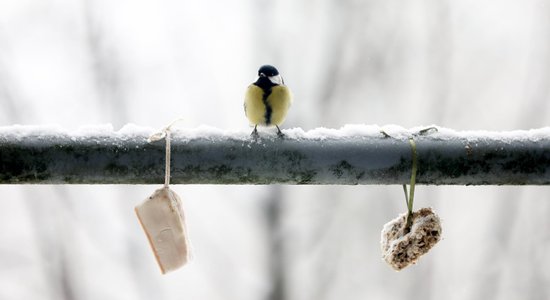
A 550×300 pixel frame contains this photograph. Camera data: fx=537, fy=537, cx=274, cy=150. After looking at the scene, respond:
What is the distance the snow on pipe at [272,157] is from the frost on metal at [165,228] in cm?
6

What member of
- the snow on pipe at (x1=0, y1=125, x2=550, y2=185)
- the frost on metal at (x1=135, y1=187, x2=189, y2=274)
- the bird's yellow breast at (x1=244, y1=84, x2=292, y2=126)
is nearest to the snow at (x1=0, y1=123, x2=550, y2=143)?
the snow on pipe at (x1=0, y1=125, x2=550, y2=185)

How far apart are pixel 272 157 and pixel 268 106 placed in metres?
0.78

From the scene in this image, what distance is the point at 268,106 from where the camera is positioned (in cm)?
159

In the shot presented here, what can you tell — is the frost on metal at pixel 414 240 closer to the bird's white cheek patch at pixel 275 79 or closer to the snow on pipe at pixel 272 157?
the snow on pipe at pixel 272 157

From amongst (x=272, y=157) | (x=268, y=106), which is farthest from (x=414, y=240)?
(x=268, y=106)

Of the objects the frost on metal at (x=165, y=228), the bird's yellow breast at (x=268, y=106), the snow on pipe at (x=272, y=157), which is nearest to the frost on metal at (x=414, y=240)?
the snow on pipe at (x=272, y=157)

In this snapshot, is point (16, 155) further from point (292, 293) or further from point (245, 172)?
point (292, 293)

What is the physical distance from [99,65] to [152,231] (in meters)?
5.37

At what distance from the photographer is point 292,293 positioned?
5.91m

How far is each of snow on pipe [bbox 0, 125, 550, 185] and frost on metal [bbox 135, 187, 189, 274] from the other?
0.06 metres

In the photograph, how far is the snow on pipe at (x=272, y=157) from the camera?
2.61 ft

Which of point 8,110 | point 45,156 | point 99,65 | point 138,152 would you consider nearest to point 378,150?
point 138,152

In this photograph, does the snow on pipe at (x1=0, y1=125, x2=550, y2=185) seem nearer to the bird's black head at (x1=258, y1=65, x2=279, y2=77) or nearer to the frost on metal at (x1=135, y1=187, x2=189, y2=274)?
the frost on metal at (x1=135, y1=187, x2=189, y2=274)

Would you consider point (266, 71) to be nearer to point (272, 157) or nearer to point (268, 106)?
point (268, 106)
